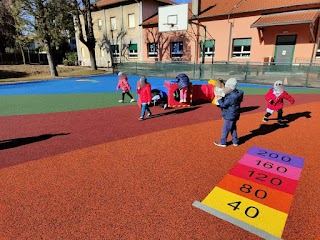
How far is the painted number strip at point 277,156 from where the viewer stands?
4622 mm

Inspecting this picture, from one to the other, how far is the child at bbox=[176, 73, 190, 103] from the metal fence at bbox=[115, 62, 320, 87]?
30.1ft

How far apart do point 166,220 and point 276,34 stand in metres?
22.3

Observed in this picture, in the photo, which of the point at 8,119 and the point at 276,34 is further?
the point at 276,34

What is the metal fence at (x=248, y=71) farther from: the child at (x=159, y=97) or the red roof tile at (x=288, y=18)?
the child at (x=159, y=97)

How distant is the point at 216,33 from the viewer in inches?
962

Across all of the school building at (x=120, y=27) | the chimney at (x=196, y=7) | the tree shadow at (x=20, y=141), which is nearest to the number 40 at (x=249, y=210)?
the tree shadow at (x=20, y=141)

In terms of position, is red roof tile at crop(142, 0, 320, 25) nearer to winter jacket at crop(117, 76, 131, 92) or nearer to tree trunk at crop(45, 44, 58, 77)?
tree trunk at crop(45, 44, 58, 77)

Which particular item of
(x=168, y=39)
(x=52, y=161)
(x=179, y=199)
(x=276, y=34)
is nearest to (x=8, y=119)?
(x=52, y=161)

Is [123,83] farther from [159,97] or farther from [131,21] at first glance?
[131,21]

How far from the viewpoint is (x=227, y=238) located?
2.75 metres

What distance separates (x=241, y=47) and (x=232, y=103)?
20590mm

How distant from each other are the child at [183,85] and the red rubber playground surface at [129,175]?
2.03 m

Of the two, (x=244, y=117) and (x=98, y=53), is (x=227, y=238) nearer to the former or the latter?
(x=244, y=117)

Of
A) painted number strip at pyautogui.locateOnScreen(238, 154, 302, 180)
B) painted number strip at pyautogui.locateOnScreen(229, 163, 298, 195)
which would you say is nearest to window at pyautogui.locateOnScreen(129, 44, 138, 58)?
painted number strip at pyautogui.locateOnScreen(238, 154, 302, 180)
